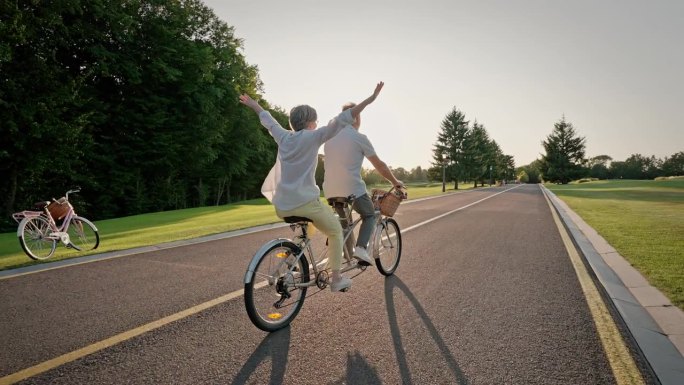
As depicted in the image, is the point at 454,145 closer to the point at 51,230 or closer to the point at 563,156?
the point at 563,156

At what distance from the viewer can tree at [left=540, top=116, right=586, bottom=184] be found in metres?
83.6

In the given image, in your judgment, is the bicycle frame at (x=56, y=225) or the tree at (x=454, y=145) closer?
the bicycle frame at (x=56, y=225)

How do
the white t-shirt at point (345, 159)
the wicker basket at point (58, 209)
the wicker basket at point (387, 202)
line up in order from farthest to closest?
the wicker basket at point (58, 209) → the wicker basket at point (387, 202) → the white t-shirt at point (345, 159)

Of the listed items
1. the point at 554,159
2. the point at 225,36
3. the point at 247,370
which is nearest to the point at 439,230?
the point at 247,370

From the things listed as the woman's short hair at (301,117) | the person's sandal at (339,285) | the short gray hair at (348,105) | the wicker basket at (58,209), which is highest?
the short gray hair at (348,105)

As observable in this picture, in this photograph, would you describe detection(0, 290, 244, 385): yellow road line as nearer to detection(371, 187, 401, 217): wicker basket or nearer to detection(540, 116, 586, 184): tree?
detection(371, 187, 401, 217): wicker basket

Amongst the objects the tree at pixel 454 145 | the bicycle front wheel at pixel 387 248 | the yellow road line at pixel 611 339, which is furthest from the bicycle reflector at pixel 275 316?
the tree at pixel 454 145

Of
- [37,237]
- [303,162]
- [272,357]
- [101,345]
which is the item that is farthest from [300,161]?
[37,237]

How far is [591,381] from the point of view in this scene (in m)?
2.56

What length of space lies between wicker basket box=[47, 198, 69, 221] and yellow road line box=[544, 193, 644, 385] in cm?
1011

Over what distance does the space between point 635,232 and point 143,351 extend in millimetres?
11475

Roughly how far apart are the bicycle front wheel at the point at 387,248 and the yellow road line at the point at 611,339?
8.61 feet

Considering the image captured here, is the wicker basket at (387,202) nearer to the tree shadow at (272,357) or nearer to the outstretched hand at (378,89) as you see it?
the outstretched hand at (378,89)

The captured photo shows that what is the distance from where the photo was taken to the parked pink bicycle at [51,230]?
7090mm
